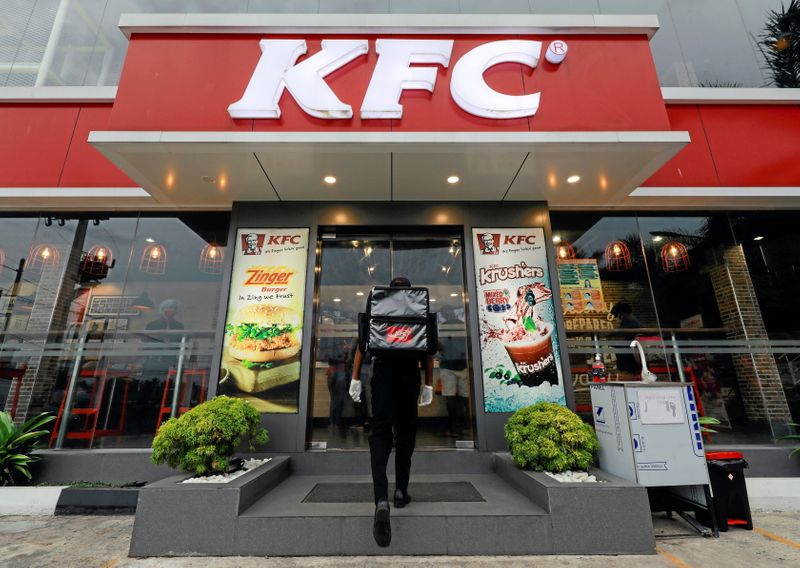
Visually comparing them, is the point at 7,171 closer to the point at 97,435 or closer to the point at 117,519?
the point at 97,435

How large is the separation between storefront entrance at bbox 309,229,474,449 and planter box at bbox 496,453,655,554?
2.06 meters

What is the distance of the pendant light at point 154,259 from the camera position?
590 centimetres

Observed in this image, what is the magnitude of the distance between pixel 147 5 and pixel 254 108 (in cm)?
292

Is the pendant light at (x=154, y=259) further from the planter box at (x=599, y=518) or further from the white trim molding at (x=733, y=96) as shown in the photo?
the white trim molding at (x=733, y=96)

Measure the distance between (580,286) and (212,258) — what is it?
20.5ft

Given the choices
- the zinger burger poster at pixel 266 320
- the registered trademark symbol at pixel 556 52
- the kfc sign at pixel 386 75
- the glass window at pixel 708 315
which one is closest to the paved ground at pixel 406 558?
the zinger burger poster at pixel 266 320

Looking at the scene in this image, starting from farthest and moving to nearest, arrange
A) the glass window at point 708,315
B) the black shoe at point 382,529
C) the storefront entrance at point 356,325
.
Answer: the glass window at point 708,315
the storefront entrance at point 356,325
the black shoe at point 382,529

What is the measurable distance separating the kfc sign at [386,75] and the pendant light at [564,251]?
2555mm

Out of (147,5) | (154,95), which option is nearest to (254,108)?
(154,95)

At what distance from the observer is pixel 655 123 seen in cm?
449

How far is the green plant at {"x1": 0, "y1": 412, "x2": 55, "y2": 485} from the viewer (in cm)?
447

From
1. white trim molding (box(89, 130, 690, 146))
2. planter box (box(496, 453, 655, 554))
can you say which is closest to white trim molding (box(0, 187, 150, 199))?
white trim molding (box(89, 130, 690, 146))

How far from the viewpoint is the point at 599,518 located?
2.97 metres

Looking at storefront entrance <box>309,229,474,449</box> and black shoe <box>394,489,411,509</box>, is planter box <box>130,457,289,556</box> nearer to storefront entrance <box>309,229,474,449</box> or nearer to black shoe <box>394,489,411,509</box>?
black shoe <box>394,489,411,509</box>
